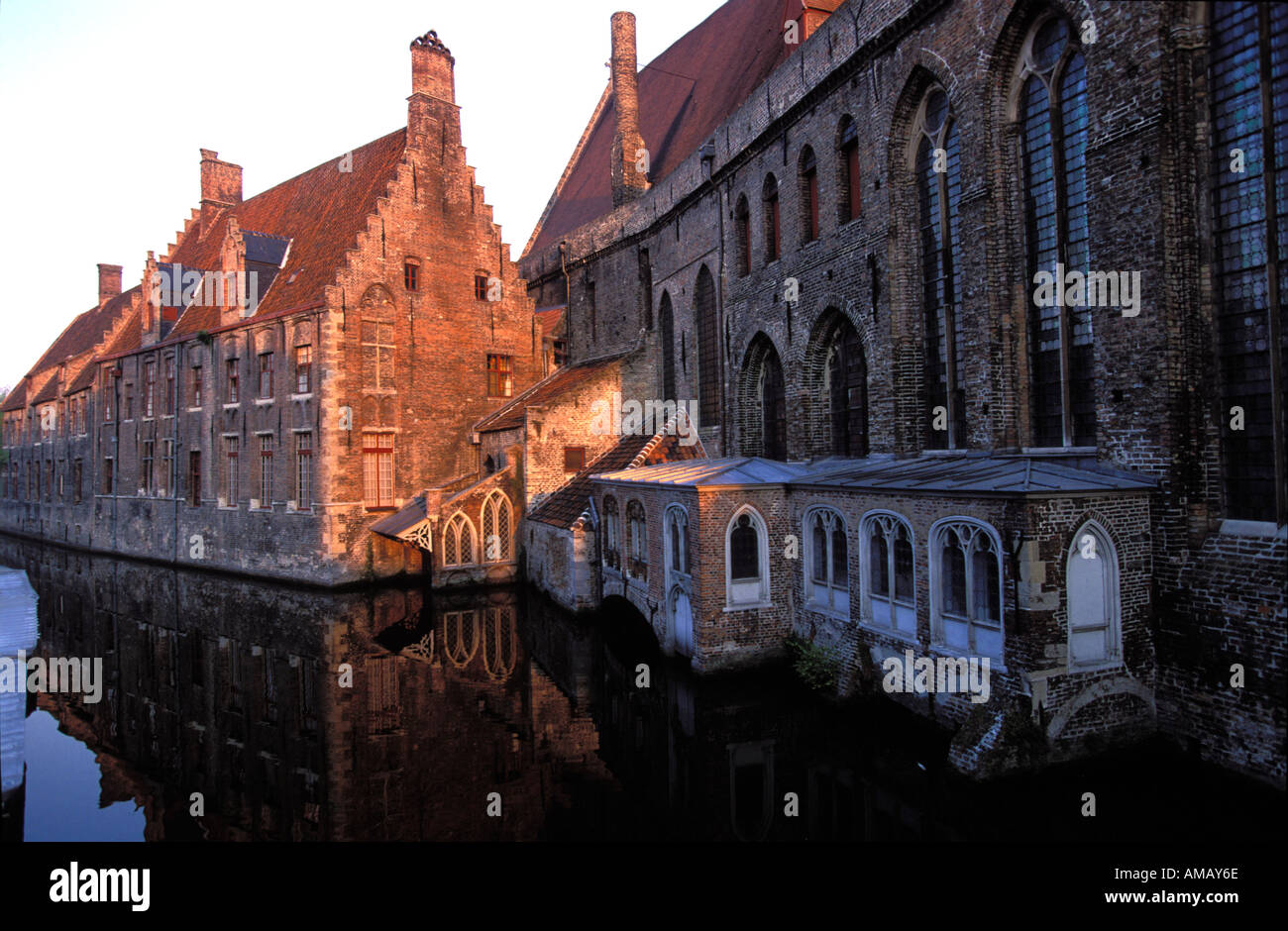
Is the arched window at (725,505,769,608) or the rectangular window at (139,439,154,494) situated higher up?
the rectangular window at (139,439,154,494)

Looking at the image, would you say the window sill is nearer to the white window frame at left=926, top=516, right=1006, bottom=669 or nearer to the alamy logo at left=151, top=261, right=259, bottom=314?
the white window frame at left=926, top=516, right=1006, bottom=669

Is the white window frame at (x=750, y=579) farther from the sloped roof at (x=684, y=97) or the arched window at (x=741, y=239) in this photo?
the sloped roof at (x=684, y=97)

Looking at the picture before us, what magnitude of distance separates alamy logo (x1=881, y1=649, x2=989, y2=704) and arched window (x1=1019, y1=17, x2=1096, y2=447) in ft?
10.4

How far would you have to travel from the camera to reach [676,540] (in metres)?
12.9

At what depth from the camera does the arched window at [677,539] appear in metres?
12.4

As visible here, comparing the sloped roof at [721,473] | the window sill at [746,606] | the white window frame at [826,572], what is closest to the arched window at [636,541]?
the sloped roof at [721,473]

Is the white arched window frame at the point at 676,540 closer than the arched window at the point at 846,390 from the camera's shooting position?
Yes

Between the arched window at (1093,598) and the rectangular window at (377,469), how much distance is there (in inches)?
689

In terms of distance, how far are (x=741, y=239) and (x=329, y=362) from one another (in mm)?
11165

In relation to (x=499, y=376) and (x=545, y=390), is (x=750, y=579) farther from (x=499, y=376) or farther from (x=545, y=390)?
(x=499, y=376)

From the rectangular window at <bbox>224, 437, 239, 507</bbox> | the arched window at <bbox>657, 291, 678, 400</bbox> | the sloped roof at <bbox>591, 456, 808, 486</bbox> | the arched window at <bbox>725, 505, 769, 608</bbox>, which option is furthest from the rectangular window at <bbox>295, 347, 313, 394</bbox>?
the arched window at <bbox>725, 505, 769, 608</bbox>

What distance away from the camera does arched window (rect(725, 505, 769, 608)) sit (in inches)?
467

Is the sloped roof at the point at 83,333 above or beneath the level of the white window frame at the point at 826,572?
above
